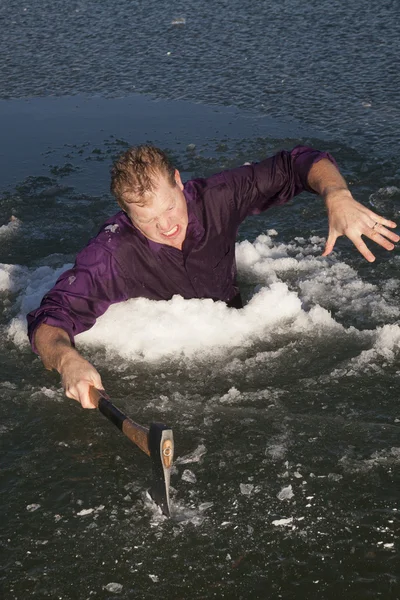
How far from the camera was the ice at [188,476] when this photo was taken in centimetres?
331

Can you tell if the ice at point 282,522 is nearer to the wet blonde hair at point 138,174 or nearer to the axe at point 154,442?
the axe at point 154,442

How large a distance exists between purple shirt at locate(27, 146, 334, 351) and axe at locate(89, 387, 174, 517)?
741 millimetres

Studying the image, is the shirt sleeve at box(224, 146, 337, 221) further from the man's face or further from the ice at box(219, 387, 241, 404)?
the ice at box(219, 387, 241, 404)

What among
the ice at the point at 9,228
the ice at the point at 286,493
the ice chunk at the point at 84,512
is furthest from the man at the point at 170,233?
the ice at the point at 9,228

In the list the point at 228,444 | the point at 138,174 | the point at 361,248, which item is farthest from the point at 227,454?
→ the point at 138,174

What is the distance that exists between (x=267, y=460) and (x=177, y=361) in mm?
870

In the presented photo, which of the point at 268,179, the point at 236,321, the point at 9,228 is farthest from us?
the point at 9,228

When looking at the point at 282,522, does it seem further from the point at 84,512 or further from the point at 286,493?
the point at 84,512

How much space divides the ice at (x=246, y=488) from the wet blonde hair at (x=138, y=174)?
1.20 meters

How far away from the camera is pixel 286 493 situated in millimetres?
3186

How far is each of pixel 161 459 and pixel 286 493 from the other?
0.56 metres

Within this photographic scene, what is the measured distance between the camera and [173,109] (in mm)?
7145

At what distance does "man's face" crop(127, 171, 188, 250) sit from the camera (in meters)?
3.67

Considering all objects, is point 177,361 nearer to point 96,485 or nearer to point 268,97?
point 96,485
